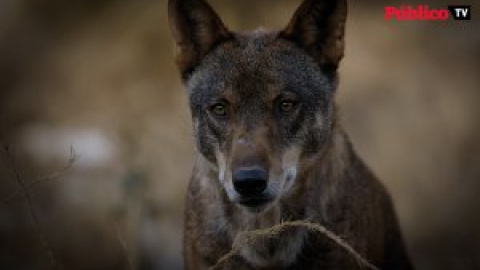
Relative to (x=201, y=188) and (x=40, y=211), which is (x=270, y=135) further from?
(x=40, y=211)

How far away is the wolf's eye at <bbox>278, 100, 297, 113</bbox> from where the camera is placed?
18.6 ft

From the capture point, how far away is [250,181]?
17.3 feet

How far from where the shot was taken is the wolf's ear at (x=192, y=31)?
235 inches

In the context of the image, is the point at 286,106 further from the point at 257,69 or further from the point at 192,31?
the point at 192,31

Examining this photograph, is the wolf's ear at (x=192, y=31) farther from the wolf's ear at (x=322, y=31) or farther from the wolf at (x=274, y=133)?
the wolf's ear at (x=322, y=31)

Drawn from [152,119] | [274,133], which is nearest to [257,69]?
[274,133]

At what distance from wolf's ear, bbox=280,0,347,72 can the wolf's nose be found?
96 cm

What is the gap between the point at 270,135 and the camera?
5523mm

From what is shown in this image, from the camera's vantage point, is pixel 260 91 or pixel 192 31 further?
pixel 192 31

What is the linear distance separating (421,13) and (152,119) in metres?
3.23

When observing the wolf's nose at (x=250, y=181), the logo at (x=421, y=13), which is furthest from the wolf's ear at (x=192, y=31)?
the logo at (x=421, y=13)

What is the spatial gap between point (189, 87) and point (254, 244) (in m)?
0.95

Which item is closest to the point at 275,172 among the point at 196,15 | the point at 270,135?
the point at 270,135

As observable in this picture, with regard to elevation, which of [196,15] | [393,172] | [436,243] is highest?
[196,15]
